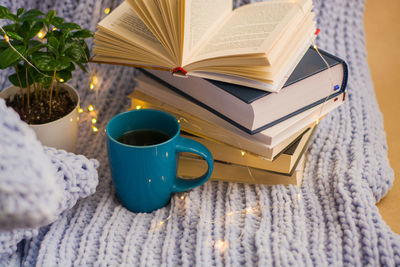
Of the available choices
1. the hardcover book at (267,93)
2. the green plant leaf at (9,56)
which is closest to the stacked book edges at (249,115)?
the hardcover book at (267,93)

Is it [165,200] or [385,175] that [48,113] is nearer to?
[165,200]

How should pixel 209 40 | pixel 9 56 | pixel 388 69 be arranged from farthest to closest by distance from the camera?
pixel 388 69 < pixel 209 40 < pixel 9 56

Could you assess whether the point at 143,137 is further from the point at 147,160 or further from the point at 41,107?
the point at 41,107

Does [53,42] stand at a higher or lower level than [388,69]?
higher

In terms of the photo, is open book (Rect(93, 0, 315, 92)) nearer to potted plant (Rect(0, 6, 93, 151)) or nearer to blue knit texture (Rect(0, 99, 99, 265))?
potted plant (Rect(0, 6, 93, 151))

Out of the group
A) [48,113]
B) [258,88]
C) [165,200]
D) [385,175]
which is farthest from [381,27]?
[48,113]

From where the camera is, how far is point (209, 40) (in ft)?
2.41

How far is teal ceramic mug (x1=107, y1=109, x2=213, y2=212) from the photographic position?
0.66m

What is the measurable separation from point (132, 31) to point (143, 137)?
19 cm

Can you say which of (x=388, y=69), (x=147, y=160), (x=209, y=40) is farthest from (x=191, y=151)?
(x=388, y=69)

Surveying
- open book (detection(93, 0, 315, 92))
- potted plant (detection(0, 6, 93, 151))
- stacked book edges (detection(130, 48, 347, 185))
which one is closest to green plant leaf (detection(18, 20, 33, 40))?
potted plant (detection(0, 6, 93, 151))

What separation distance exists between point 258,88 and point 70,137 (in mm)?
345

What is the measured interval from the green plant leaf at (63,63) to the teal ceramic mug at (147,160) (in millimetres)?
113

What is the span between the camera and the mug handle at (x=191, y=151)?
692 millimetres
